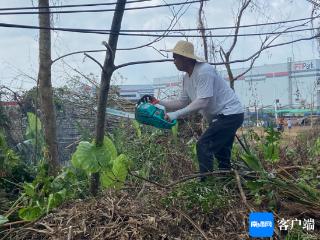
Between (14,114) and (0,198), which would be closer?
(0,198)

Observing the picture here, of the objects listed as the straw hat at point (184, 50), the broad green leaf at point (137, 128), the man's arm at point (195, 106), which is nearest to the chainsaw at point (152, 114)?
the man's arm at point (195, 106)

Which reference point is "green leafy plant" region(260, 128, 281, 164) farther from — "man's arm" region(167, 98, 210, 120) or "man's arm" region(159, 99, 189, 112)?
"man's arm" region(167, 98, 210, 120)

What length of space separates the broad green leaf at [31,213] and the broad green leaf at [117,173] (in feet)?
2.43

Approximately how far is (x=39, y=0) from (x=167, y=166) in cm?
256

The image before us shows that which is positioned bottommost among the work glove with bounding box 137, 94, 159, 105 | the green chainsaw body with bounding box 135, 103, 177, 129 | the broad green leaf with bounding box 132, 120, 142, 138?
the broad green leaf with bounding box 132, 120, 142, 138

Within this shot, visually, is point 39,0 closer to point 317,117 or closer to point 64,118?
point 64,118

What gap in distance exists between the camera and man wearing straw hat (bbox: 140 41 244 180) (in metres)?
5.16

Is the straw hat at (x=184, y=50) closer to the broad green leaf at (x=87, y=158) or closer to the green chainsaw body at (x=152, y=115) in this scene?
the green chainsaw body at (x=152, y=115)

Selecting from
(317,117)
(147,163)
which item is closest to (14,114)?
(147,163)

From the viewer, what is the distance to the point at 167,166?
21.0 ft

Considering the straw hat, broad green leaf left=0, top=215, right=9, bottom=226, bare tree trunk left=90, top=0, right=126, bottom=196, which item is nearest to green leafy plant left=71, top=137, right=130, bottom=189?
bare tree trunk left=90, top=0, right=126, bottom=196

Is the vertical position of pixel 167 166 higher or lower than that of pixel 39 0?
lower

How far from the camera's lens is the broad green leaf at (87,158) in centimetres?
474

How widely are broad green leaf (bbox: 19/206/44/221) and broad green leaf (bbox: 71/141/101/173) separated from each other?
53cm
